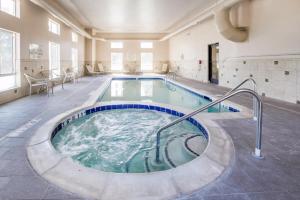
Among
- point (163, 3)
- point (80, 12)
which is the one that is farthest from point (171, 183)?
point (80, 12)

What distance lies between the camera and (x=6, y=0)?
5.34 metres

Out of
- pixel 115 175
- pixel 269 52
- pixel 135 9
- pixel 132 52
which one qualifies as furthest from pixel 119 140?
pixel 132 52

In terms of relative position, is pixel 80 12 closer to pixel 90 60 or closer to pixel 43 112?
pixel 90 60

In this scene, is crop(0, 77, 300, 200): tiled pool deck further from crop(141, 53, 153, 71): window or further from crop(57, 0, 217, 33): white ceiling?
crop(141, 53, 153, 71): window

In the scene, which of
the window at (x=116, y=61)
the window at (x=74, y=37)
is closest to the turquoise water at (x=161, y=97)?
the window at (x=74, y=37)

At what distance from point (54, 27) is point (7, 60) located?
150 inches

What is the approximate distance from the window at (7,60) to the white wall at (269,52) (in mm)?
6400

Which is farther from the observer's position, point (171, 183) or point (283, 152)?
point (283, 152)

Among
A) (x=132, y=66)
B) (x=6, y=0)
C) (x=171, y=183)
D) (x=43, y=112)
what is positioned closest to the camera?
(x=171, y=183)

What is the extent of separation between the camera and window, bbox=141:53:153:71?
55.8ft

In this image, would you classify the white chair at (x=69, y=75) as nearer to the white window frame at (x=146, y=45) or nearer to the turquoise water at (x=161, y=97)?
the turquoise water at (x=161, y=97)

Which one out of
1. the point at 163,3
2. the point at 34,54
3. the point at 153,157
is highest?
the point at 163,3

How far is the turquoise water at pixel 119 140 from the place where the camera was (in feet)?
9.14

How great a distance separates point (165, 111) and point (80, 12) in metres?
6.79
